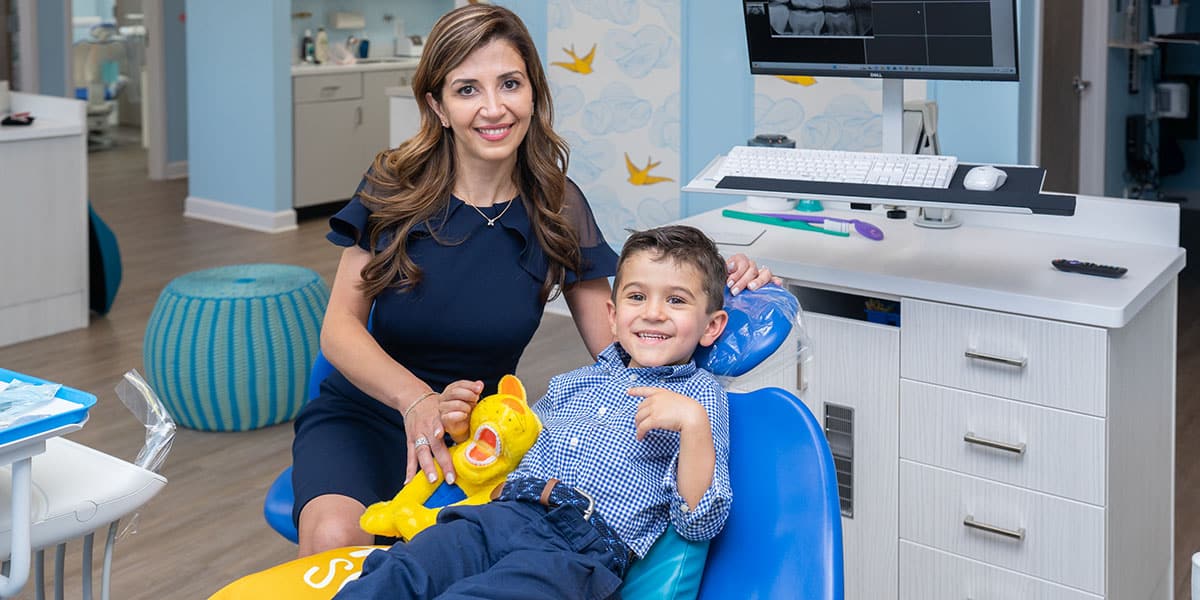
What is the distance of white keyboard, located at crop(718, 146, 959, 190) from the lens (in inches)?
Answer: 95.9

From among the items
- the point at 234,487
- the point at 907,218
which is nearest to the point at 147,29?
the point at 234,487

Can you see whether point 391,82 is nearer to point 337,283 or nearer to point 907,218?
point 907,218

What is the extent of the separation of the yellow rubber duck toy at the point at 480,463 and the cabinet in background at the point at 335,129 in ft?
17.5

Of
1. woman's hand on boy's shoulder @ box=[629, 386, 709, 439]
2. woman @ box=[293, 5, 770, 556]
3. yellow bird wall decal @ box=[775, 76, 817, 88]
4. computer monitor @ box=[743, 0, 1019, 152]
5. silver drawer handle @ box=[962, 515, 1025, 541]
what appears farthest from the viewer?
yellow bird wall decal @ box=[775, 76, 817, 88]

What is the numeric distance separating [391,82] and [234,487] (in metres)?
4.24

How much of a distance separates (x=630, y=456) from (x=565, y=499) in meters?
0.10

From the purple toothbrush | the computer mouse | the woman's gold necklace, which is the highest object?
the computer mouse

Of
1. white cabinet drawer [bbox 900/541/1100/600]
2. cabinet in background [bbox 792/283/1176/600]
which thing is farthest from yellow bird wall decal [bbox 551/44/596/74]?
white cabinet drawer [bbox 900/541/1100/600]

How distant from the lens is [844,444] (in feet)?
8.51

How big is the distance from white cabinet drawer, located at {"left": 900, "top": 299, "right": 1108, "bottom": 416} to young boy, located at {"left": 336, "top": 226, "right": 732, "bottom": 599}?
2.45 feet

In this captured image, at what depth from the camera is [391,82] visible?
7.33m

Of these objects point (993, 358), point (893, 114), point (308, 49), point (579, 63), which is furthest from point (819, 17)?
point (308, 49)

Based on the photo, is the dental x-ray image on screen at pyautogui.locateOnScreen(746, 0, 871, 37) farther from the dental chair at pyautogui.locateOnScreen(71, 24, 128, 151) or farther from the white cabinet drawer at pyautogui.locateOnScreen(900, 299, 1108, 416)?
the dental chair at pyautogui.locateOnScreen(71, 24, 128, 151)

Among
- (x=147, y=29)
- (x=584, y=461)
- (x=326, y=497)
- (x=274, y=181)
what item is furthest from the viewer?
(x=147, y=29)
